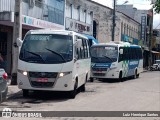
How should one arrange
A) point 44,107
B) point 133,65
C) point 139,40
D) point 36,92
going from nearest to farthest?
point 44,107 < point 36,92 < point 133,65 < point 139,40

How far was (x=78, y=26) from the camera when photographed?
34156 millimetres

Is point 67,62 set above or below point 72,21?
below

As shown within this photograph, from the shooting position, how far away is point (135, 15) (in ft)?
240

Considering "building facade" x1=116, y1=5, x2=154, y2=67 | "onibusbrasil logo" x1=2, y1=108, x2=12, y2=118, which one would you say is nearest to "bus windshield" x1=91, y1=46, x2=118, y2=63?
"onibusbrasil logo" x1=2, y1=108, x2=12, y2=118

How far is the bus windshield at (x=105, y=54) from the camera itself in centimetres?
2578

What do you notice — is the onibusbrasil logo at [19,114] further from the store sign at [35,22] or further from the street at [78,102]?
the store sign at [35,22]

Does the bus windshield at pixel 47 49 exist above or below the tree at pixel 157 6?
below

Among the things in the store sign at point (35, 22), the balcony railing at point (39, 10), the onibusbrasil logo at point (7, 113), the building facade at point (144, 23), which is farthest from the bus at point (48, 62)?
the building facade at point (144, 23)

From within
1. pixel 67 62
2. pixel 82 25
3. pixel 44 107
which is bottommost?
pixel 44 107

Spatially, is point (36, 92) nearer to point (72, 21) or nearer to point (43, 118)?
point (43, 118)

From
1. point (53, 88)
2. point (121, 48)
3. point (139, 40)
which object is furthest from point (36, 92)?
point (139, 40)

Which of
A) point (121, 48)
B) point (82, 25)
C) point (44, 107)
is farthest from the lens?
point (82, 25)

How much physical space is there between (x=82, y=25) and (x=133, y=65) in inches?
274

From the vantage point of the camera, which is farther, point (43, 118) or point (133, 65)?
point (133, 65)
